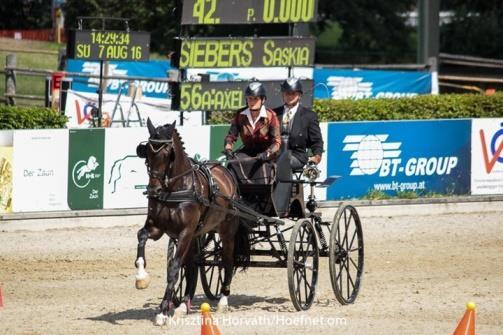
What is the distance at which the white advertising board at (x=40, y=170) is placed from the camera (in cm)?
1675

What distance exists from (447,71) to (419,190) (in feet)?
55.1

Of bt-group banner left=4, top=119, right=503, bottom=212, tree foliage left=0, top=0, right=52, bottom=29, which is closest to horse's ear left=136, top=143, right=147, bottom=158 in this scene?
bt-group banner left=4, top=119, right=503, bottom=212

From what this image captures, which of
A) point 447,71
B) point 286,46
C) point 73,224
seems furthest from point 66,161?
point 447,71

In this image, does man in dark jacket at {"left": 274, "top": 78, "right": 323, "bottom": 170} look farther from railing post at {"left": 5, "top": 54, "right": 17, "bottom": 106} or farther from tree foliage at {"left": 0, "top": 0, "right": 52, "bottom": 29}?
tree foliage at {"left": 0, "top": 0, "right": 52, "bottom": 29}

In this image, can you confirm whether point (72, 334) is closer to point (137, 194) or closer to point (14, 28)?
point (137, 194)

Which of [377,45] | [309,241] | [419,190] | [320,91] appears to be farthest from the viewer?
[377,45]

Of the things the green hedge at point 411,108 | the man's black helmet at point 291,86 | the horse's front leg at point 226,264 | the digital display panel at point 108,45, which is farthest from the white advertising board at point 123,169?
the horse's front leg at point 226,264

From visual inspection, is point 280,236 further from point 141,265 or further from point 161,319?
point 141,265

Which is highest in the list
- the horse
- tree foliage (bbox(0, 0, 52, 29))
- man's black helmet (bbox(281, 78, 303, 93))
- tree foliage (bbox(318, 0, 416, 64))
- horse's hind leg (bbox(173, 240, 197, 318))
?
tree foliage (bbox(318, 0, 416, 64))

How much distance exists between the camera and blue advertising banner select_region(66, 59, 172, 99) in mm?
26778

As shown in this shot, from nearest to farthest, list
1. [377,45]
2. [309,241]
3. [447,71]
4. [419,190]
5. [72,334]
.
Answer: [72,334] → [309,241] → [419,190] → [447,71] → [377,45]

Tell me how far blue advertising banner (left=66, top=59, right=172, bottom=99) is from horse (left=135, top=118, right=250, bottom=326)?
1559 cm

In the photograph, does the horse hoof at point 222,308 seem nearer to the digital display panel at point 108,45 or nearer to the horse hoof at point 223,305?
the horse hoof at point 223,305

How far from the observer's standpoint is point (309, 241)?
1168 centimetres
